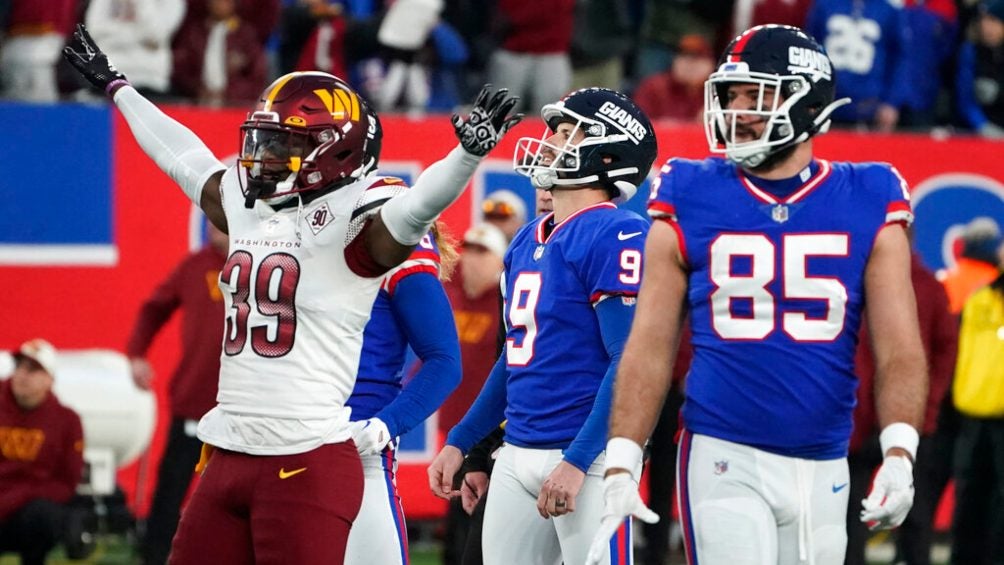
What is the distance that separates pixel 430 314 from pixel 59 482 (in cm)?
367

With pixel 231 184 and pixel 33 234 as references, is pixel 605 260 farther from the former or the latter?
pixel 33 234

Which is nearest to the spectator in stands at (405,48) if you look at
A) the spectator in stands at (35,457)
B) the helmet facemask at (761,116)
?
the spectator in stands at (35,457)

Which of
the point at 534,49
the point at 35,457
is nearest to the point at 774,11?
the point at 534,49

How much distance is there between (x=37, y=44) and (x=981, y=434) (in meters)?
5.33

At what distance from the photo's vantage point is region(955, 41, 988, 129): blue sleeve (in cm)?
1113

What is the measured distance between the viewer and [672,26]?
36.2 ft

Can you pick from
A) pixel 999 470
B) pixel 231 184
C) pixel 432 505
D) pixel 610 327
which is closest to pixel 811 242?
pixel 610 327

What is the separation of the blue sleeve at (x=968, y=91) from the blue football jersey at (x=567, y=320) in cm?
703

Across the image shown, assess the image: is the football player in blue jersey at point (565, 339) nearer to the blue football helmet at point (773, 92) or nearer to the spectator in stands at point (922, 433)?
the blue football helmet at point (773, 92)

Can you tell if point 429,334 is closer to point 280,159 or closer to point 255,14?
point 280,159

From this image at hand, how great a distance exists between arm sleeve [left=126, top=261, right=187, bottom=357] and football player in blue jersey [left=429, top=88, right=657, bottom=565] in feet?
10.9

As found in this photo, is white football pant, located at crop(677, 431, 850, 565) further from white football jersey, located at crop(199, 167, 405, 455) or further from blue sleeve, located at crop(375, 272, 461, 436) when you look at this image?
blue sleeve, located at crop(375, 272, 461, 436)

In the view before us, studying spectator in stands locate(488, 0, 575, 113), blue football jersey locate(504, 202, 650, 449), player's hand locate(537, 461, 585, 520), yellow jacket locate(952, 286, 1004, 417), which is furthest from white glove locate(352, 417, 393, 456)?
spectator in stands locate(488, 0, 575, 113)

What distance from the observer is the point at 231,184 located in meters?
4.43
